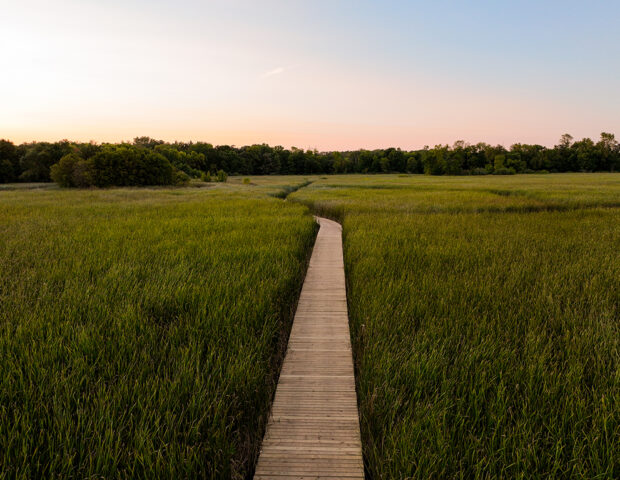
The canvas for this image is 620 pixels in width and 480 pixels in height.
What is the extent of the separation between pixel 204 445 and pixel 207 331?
1418 millimetres

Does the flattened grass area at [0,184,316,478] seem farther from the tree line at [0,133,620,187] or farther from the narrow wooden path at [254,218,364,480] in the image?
the tree line at [0,133,620,187]

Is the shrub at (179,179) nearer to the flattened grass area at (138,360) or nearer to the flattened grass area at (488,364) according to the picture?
the flattened grass area at (138,360)

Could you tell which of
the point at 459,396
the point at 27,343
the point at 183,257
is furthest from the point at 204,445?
the point at 183,257

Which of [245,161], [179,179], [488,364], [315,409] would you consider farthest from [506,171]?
[315,409]

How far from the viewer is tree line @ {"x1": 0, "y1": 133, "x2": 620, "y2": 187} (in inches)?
1459

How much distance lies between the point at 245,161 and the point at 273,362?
89881 millimetres

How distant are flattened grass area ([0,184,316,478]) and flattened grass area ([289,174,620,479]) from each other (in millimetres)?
953

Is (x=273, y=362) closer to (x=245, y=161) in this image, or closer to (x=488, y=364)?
(x=488, y=364)

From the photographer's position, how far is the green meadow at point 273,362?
176cm

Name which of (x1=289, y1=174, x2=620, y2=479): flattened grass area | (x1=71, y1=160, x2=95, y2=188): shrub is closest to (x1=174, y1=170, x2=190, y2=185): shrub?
(x1=71, y1=160, x2=95, y2=188): shrub

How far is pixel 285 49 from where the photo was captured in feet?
77.5

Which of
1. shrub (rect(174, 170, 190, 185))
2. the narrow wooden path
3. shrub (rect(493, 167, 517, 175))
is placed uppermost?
shrub (rect(493, 167, 517, 175))

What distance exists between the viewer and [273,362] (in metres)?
3.14

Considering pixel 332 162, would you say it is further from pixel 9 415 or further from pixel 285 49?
pixel 9 415
